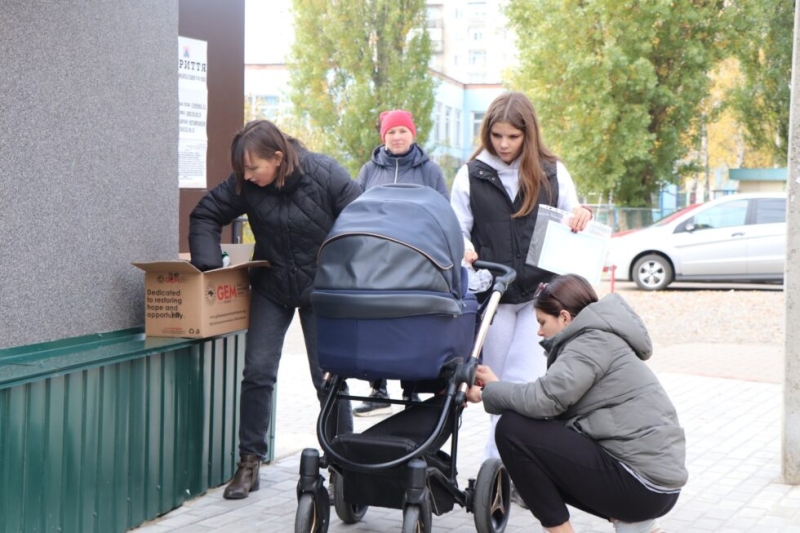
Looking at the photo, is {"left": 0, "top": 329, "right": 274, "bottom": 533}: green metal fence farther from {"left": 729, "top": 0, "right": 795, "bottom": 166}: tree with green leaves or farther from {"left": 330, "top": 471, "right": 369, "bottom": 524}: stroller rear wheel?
{"left": 729, "top": 0, "right": 795, "bottom": 166}: tree with green leaves

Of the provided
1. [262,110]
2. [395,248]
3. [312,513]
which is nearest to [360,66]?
[262,110]

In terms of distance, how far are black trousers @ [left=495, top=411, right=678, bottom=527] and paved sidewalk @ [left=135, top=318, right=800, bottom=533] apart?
899 mm

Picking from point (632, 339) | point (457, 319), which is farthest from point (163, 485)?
point (632, 339)

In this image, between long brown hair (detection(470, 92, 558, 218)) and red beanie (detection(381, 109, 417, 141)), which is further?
red beanie (detection(381, 109, 417, 141))

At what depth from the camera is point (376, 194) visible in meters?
→ 4.79

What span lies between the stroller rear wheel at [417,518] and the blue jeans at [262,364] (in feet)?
4.30

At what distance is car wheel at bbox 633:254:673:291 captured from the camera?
62.9ft

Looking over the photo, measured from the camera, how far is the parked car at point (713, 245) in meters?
18.3

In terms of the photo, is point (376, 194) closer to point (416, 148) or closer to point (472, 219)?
point (472, 219)

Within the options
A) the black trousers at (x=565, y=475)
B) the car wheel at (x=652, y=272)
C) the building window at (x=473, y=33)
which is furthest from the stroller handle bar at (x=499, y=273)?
the building window at (x=473, y=33)

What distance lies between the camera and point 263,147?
5.27 meters

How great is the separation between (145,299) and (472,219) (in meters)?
1.72

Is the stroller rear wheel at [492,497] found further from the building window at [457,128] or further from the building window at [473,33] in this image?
the building window at [473,33]

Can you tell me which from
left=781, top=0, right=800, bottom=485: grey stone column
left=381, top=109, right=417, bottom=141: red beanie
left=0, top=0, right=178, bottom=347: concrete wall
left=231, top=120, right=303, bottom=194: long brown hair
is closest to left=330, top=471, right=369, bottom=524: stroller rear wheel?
left=0, top=0, right=178, bottom=347: concrete wall
